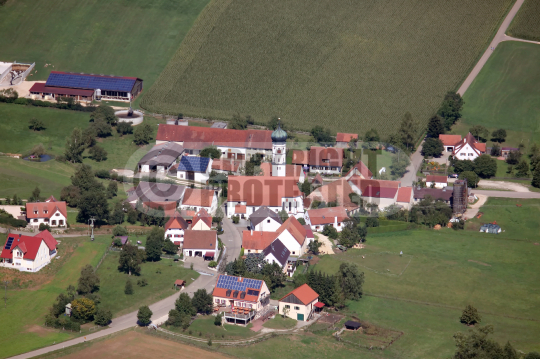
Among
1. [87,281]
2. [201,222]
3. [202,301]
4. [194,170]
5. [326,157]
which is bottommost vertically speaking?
[202,301]

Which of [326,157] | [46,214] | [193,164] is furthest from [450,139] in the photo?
[46,214]

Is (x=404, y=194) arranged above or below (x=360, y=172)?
below

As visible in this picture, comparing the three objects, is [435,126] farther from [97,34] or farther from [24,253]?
[24,253]

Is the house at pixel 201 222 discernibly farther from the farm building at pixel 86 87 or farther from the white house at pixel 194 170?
the farm building at pixel 86 87

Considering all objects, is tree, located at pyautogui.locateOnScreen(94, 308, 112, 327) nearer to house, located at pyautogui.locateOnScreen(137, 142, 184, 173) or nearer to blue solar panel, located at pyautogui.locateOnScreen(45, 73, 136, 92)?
house, located at pyautogui.locateOnScreen(137, 142, 184, 173)

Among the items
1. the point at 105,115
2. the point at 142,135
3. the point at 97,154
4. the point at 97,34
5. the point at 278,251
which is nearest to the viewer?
the point at 278,251

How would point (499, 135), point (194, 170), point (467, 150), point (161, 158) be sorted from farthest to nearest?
1. point (499, 135)
2. point (467, 150)
3. point (161, 158)
4. point (194, 170)

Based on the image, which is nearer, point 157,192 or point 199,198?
point 199,198

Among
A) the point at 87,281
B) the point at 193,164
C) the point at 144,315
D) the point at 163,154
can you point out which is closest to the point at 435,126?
the point at 193,164
